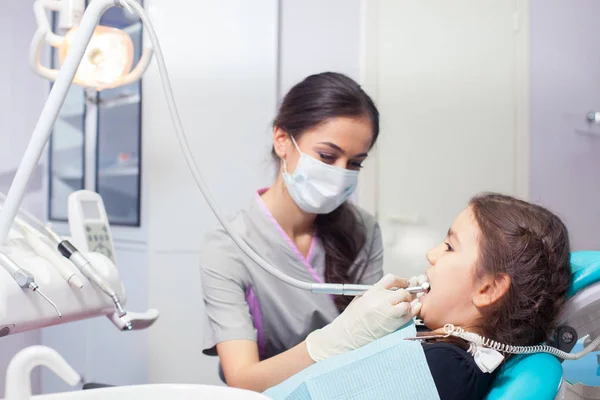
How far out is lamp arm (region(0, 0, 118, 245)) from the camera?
880 millimetres

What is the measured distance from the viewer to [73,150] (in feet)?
8.39

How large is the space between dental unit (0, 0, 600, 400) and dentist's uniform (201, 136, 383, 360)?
0.21 m

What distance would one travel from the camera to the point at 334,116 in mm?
1378

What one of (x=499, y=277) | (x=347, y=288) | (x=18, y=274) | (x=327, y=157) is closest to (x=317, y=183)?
(x=327, y=157)

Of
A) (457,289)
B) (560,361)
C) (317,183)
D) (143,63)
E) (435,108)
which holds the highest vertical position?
(143,63)

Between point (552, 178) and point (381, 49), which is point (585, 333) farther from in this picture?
point (552, 178)

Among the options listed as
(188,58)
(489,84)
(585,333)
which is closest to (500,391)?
(585,333)

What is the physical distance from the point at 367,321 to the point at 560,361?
1.11 ft

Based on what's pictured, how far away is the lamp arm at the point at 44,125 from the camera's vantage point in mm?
880

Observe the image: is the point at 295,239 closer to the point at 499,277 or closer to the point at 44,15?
the point at 499,277

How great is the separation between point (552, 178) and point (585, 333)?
1.88 m

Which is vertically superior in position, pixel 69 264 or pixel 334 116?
pixel 334 116

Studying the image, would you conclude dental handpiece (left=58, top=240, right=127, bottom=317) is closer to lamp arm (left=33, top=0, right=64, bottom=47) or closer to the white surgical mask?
lamp arm (left=33, top=0, right=64, bottom=47)

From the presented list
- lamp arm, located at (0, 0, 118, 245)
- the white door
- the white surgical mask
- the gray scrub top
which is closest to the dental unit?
lamp arm, located at (0, 0, 118, 245)
